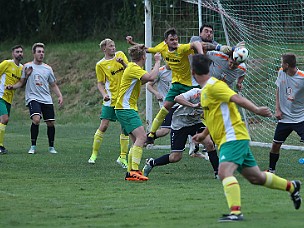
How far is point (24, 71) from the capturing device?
54.4 ft

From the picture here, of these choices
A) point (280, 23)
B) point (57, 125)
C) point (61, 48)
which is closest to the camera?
point (280, 23)

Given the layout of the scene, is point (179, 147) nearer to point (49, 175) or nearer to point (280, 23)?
point (49, 175)

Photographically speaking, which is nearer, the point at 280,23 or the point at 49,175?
the point at 49,175

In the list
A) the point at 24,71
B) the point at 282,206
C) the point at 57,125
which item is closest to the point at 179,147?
the point at 282,206

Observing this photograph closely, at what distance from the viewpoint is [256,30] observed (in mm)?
17875

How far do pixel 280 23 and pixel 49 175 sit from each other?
7.07 metres

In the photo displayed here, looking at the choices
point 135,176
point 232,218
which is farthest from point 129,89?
point 232,218

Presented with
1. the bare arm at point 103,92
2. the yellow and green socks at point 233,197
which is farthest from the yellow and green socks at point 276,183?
the bare arm at point 103,92

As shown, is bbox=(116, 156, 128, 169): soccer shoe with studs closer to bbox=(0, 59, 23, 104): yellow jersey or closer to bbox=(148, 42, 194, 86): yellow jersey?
bbox=(148, 42, 194, 86): yellow jersey

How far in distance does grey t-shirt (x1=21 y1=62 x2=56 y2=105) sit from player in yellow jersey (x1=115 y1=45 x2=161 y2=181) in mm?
4293

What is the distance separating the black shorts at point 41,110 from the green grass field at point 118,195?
798 mm

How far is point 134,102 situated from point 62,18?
2428cm

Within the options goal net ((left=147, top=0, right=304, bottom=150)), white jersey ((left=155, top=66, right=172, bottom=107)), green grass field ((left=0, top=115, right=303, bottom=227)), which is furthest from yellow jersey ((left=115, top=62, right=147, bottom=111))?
goal net ((left=147, top=0, right=304, bottom=150))

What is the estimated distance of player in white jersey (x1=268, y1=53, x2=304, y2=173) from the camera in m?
12.9
